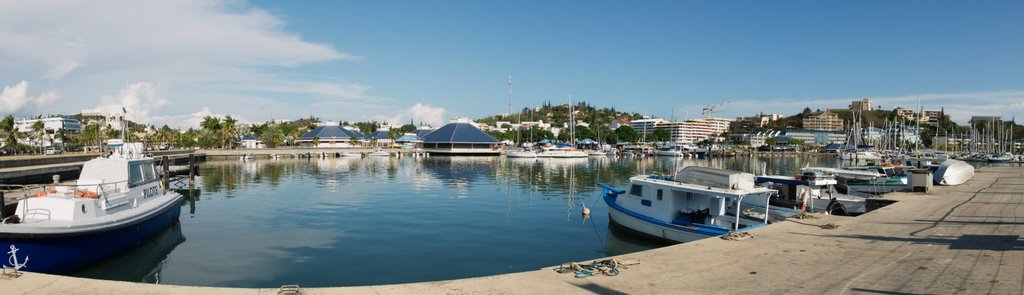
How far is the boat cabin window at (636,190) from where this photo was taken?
80.1 feet

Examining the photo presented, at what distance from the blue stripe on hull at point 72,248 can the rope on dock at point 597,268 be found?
14.8 meters

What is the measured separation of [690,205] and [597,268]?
12693mm

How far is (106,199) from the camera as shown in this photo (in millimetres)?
19734

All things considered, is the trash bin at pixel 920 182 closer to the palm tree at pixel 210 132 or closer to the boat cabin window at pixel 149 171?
the boat cabin window at pixel 149 171

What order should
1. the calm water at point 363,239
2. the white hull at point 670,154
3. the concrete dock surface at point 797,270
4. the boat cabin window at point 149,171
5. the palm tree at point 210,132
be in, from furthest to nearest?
the white hull at point 670,154, the palm tree at point 210,132, the boat cabin window at point 149,171, the calm water at point 363,239, the concrete dock surface at point 797,270

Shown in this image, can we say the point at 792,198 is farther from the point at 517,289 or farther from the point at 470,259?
the point at 517,289

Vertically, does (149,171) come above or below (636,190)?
above

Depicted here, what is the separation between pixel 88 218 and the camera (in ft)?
59.7

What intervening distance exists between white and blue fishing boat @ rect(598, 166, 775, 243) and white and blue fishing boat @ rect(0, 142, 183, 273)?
64.5ft

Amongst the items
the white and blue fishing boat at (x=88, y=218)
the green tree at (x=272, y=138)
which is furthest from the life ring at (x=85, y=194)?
the green tree at (x=272, y=138)

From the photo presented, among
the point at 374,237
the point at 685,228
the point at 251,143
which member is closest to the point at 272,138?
the point at 251,143

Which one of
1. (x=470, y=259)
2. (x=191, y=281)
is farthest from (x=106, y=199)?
(x=470, y=259)

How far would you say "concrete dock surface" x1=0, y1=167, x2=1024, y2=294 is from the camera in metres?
10.3

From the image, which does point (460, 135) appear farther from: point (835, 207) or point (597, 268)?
point (597, 268)
